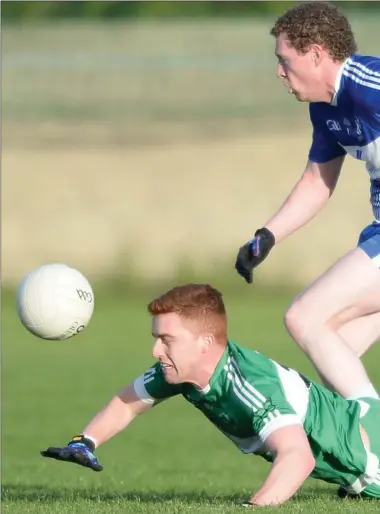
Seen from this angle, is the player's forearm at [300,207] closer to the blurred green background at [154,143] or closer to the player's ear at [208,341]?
the player's ear at [208,341]

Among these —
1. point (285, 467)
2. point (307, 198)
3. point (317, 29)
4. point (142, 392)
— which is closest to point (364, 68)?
point (317, 29)

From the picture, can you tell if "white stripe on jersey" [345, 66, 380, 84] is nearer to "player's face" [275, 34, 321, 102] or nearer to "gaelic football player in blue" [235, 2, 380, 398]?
"gaelic football player in blue" [235, 2, 380, 398]

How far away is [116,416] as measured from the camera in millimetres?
6840

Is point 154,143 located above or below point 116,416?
above

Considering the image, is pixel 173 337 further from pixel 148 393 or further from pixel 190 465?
pixel 190 465

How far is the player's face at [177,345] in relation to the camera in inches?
243

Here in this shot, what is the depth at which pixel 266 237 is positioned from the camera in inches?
284

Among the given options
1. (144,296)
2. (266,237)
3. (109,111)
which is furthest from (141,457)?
(109,111)

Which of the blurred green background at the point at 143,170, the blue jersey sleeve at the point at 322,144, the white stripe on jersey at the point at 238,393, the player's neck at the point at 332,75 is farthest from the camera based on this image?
the blurred green background at the point at 143,170

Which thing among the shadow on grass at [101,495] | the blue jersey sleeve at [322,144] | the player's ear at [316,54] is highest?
the player's ear at [316,54]

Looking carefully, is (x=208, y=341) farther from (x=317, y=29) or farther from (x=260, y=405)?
(x=317, y=29)

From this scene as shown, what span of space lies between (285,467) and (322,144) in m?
2.27

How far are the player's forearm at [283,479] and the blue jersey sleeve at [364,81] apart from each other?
76.7 inches

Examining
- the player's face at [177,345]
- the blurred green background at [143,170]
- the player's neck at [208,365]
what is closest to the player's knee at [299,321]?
the player's neck at [208,365]
